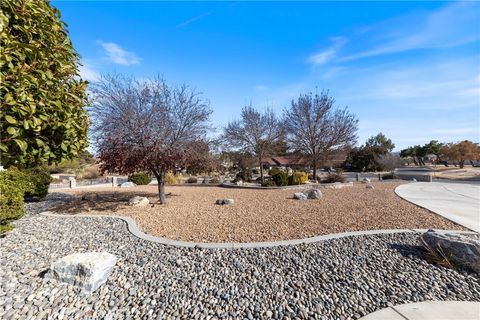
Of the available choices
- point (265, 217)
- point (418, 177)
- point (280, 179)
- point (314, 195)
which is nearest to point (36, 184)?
point (265, 217)

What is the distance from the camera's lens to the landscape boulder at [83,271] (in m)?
3.17

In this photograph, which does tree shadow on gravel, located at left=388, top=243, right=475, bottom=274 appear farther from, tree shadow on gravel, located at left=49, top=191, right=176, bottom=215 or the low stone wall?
the low stone wall

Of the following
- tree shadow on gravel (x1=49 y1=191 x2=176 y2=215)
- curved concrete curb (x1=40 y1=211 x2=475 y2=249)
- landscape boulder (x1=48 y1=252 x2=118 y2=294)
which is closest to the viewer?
landscape boulder (x1=48 y1=252 x2=118 y2=294)

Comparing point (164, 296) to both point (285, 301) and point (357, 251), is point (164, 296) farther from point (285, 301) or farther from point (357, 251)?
point (357, 251)

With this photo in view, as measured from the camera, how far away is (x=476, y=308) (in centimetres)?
272

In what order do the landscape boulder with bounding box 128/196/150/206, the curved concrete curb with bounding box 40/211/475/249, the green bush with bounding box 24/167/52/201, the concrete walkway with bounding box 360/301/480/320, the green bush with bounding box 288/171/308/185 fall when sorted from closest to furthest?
the concrete walkway with bounding box 360/301/480/320, the curved concrete curb with bounding box 40/211/475/249, the landscape boulder with bounding box 128/196/150/206, the green bush with bounding box 24/167/52/201, the green bush with bounding box 288/171/308/185

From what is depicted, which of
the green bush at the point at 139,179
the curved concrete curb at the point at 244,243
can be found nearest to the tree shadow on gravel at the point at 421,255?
the curved concrete curb at the point at 244,243

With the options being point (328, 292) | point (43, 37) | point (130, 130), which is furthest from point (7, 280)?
point (130, 130)

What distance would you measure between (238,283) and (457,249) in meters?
3.56

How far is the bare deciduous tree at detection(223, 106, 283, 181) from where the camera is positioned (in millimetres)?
18828

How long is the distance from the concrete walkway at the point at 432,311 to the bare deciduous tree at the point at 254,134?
15920 mm

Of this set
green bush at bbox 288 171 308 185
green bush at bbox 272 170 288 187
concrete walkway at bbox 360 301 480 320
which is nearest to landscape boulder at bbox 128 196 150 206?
green bush at bbox 272 170 288 187

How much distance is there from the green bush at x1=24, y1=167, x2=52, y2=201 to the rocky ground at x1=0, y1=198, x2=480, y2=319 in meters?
5.80

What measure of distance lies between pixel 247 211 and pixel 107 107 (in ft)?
19.5
